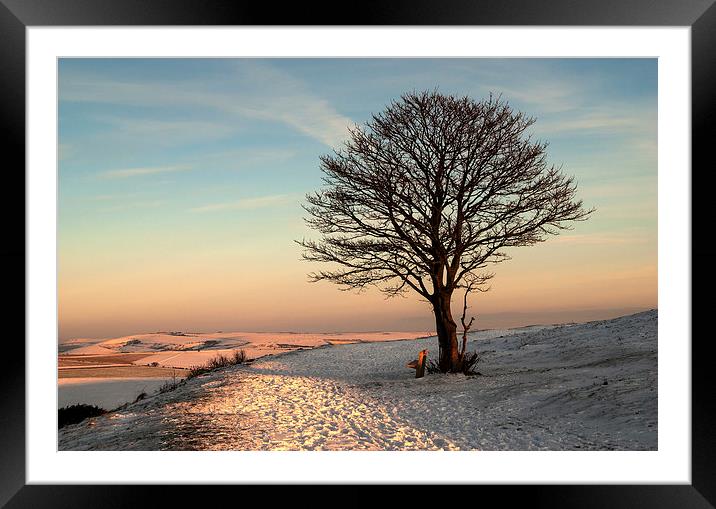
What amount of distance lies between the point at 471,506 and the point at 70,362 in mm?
10186

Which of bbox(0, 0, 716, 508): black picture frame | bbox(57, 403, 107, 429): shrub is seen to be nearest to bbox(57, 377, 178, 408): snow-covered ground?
bbox(57, 403, 107, 429): shrub

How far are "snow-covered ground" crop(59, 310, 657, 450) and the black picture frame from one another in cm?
223

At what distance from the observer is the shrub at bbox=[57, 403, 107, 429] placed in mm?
10836

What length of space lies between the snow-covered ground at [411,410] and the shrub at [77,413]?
1.86 ft

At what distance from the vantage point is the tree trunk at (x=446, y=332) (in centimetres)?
1435
